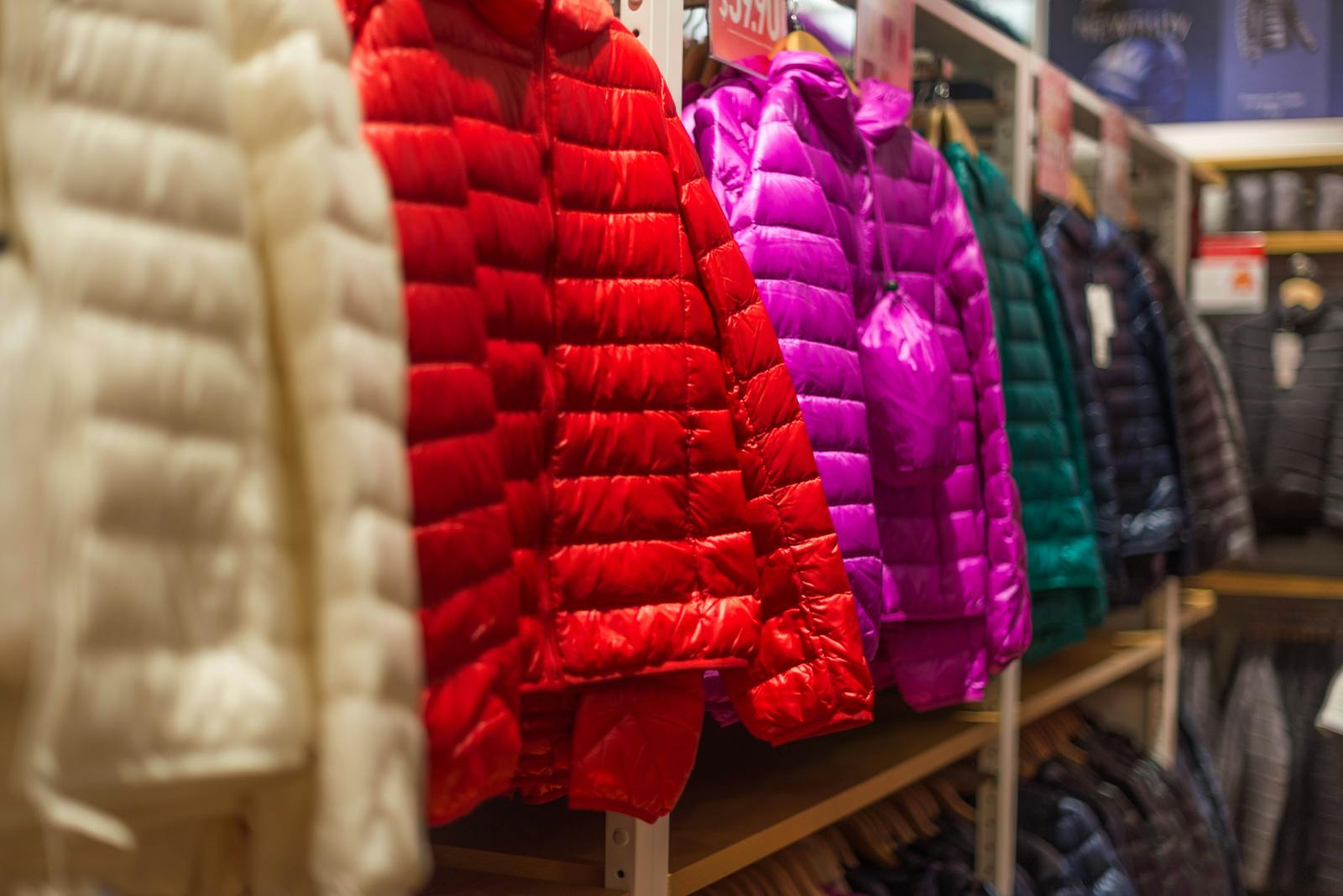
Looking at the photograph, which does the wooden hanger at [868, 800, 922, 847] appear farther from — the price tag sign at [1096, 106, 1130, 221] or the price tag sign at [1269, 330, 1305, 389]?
the price tag sign at [1269, 330, 1305, 389]

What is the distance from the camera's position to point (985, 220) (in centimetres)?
247

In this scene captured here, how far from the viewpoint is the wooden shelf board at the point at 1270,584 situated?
4.60 meters

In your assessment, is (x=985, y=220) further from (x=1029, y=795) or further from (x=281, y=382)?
(x=281, y=382)

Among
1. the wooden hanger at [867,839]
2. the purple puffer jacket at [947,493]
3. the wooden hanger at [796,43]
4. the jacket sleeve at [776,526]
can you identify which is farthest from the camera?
the wooden hanger at [867,839]

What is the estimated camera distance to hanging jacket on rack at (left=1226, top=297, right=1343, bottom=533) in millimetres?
4527

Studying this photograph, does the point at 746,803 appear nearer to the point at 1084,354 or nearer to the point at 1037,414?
the point at 1037,414

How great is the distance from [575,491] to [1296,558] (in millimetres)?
4421

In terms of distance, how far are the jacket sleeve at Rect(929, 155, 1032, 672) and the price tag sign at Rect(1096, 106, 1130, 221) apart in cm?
137

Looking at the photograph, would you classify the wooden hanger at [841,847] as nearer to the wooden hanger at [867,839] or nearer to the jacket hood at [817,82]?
the wooden hanger at [867,839]

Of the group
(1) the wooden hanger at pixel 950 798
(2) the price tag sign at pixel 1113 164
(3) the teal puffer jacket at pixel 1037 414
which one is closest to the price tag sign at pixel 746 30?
(3) the teal puffer jacket at pixel 1037 414

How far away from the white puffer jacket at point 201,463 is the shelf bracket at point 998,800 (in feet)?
6.41

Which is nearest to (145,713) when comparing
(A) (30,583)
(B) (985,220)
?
(A) (30,583)

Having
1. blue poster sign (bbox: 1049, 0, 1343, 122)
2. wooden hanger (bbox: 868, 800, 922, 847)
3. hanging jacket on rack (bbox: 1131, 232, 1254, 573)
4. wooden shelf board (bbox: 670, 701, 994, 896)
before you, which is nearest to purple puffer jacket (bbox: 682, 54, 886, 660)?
wooden shelf board (bbox: 670, 701, 994, 896)

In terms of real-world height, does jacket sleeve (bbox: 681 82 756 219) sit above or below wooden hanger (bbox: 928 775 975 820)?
above
